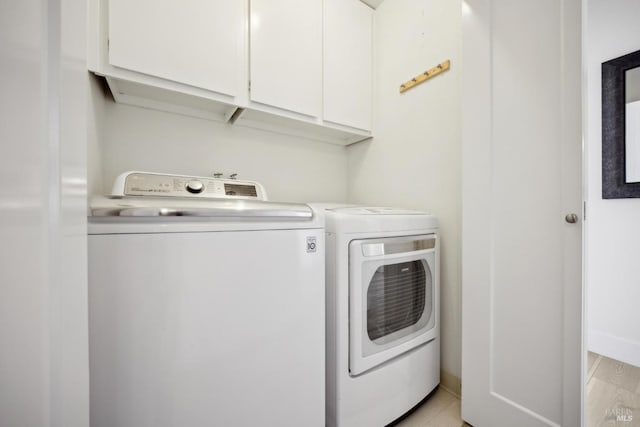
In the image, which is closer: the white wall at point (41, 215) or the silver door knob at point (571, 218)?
the white wall at point (41, 215)

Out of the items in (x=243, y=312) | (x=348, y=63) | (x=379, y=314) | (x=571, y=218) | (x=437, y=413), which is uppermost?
(x=348, y=63)

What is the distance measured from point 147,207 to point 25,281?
393 millimetres

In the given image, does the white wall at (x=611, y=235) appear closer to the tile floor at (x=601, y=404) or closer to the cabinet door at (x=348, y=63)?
the tile floor at (x=601, y=404)

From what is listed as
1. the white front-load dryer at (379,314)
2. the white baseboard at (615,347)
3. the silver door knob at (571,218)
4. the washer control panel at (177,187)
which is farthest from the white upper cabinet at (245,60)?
the white baseboard at (615,347)

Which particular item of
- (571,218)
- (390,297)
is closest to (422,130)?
(571,218)

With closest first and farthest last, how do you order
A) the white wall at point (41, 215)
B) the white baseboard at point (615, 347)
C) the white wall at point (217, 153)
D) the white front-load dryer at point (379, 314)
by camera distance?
the white wall at point (41, 215), the white front-load dryer at point (379, 314), the white wall at point (217, 153), the white baseboard at point (615, 347)

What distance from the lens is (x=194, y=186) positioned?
1178mm

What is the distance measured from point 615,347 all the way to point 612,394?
54 centimetres

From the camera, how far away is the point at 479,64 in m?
1.10

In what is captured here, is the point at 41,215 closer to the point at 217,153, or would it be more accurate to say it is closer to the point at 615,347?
the point at 217,153

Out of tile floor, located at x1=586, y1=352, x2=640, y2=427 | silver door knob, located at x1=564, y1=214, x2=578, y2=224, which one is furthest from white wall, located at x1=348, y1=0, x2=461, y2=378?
tile floor, located at x1=586, y1=352, x2=640, y2=427

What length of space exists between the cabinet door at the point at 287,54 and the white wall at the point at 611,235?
1832mm

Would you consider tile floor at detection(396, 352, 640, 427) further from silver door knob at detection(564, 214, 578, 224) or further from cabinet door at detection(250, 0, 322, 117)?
cabinet door at detection(250, 0, 322, 117)

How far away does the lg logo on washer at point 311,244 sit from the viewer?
88 cm
